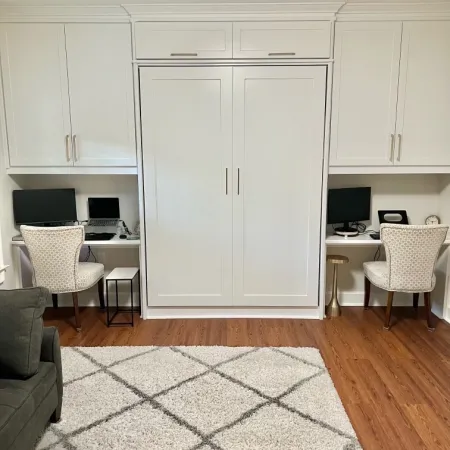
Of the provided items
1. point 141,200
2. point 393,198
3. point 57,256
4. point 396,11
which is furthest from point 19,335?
point 396,11

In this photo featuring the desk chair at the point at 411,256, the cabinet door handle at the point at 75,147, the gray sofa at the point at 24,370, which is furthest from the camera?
the cabinet door handle at the point at 75,147

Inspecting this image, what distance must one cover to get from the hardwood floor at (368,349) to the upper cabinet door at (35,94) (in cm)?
147

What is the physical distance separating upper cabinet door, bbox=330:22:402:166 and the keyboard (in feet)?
6.67

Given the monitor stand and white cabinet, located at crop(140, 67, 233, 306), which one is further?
the monitor stand

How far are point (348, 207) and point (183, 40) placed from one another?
2013 mm

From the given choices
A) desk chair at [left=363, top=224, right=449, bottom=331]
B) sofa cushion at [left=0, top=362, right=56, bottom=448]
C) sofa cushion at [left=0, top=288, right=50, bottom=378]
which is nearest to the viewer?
sofa cushion at [left=0, top=362, right=56, bottom=448]

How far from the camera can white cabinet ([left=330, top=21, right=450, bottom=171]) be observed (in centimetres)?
341

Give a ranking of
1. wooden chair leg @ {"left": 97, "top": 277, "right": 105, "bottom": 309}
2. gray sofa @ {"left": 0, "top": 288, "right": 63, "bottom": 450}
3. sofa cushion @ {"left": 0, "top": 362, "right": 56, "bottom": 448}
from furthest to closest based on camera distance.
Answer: wooden chair leg @ {"left": 97, "top": 277, "right": 105, "bottom": 309} < gray sofa @ {"left": 0, "top": 288, "right": 63, "bottom": 450} < sofa cushion @ {"left": 0, "top": 362, "right": 56, "bottom": 448}

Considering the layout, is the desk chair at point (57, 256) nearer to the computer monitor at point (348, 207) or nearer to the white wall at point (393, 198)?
the computer monitor at point (348, 207)

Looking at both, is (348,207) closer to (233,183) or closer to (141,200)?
(233,183)

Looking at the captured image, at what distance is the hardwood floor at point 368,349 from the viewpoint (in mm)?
2311

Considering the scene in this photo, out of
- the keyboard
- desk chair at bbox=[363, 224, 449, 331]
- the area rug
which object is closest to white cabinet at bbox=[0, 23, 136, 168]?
the keyboard

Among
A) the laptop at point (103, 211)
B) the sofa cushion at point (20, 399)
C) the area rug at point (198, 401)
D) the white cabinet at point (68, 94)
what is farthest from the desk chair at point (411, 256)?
the sofa cushion at point (20, 399)

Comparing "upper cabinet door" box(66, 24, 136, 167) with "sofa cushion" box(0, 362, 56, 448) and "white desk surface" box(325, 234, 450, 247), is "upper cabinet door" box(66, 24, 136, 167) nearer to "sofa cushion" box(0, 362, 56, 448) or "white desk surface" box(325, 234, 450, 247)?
"white desk surface" box(325, 234, 450, 247)
